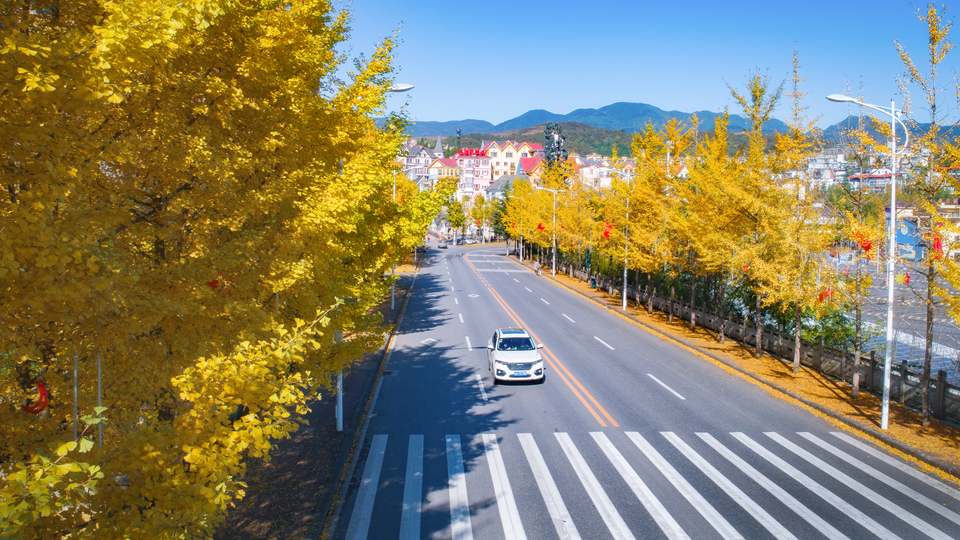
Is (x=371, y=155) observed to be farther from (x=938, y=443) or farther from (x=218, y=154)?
(x=938, y=443)

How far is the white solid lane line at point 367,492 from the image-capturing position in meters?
9.27

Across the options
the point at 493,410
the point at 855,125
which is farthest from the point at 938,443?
the point at 493,410

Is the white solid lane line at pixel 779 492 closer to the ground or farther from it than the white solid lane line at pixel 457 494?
farther from it

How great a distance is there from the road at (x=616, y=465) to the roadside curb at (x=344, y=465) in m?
0.20

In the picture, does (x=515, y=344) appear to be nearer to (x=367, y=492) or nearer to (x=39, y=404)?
(x=367, y=492)

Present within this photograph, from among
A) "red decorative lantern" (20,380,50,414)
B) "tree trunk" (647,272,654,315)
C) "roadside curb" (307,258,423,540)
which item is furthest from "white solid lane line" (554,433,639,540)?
"tree trunk" (647,272,654,315)

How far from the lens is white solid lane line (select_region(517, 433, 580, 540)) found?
9.12 meters

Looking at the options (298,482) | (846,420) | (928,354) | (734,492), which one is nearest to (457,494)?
(298,482)

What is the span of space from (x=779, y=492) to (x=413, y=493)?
23.6ft

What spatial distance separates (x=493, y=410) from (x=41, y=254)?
1282cm

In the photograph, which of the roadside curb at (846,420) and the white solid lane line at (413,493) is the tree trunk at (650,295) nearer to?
the roadside curb at (846,420)

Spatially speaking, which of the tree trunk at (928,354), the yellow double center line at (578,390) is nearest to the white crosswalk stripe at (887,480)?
the tree trunk at (928,354)

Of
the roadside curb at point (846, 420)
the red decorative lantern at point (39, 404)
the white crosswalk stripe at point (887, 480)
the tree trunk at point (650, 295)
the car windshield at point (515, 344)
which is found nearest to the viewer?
the red decorative lantern at point (39, 404)

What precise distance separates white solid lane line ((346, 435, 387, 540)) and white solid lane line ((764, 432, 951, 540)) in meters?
9.52
